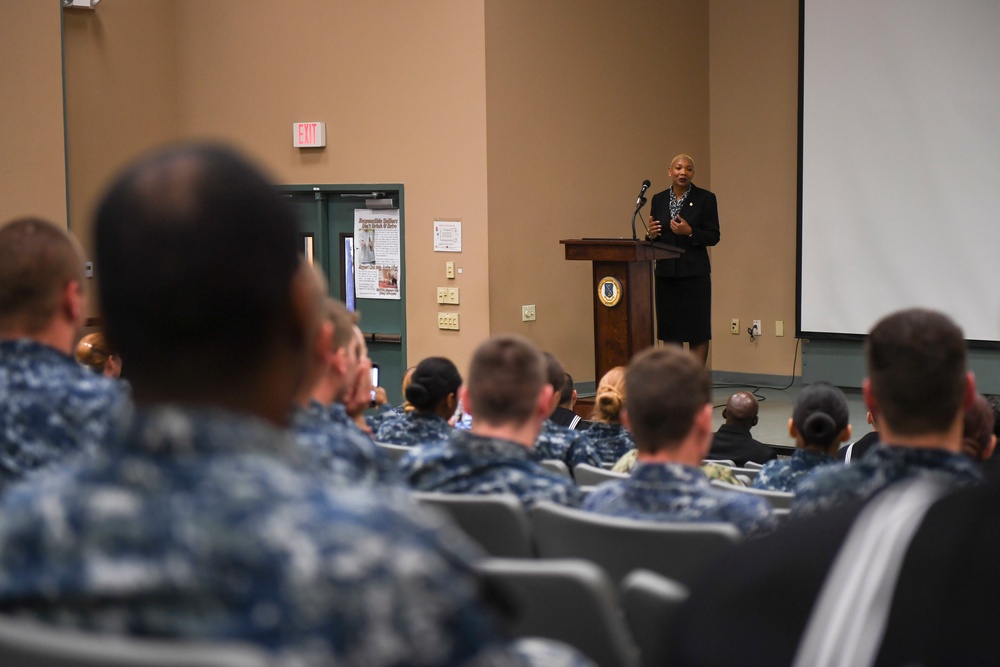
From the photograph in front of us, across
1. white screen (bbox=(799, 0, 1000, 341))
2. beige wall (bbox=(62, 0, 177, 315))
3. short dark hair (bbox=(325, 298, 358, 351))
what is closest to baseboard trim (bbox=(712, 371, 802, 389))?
white screen (bbox=(799, 0, 1000, 341))

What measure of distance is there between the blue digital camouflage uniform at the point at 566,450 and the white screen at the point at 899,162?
5347mm

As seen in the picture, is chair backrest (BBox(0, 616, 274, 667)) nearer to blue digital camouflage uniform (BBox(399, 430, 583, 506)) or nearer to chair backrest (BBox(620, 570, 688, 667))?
chair backrest (BBox(620, 570, 688, 667))

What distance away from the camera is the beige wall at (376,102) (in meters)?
8.13

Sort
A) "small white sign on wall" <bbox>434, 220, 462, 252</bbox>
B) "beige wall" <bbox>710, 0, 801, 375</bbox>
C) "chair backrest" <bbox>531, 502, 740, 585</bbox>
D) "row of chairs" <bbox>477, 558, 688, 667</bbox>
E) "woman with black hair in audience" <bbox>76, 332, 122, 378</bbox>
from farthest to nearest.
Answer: "beige wall" <bbox>710, 0, 801, 375</bbox>
"small white sign on wall" <bbox>434, 220, 462, 252</bbox>
"woman with black hair in audience" <bbox>76, 332, 122, 378</bbox>
"chair backrest" <bbox>531, 502, 740, 585</bbox>
"row of chairs" <bbox>477, 558, 688, 667</bbox>

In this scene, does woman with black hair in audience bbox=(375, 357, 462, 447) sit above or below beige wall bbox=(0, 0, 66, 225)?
below

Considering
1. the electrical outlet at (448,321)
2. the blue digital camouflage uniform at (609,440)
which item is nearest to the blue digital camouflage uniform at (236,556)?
the blue digital camouflage uniform at (609,440)

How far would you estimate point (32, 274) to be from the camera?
2420mm

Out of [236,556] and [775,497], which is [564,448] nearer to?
[775,497]

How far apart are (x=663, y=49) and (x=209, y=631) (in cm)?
901

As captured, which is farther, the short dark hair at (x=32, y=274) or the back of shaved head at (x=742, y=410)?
the back of shaved head at (x=742, y=410)

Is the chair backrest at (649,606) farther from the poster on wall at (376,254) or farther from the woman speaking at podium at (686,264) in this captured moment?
the poster on wall at (376,254)

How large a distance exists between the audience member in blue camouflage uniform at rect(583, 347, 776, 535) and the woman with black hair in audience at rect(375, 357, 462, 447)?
1356mm

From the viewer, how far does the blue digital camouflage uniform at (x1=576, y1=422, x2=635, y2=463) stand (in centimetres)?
383

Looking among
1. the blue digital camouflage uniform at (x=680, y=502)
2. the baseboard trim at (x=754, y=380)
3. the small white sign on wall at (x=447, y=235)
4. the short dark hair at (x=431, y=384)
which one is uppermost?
the small white sign on wall at (x=447, y=235)
